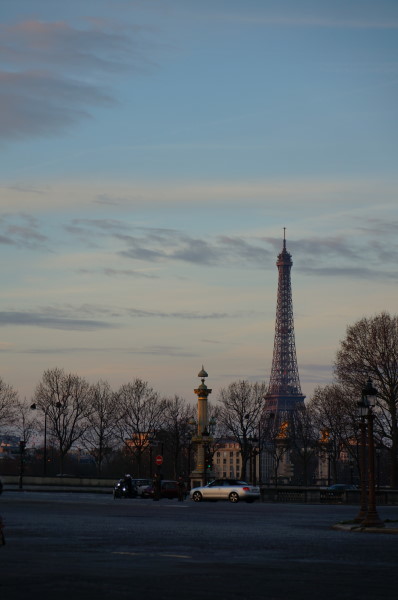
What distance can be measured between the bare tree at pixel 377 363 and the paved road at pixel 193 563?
4860 centimetres

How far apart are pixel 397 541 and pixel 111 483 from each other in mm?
72095

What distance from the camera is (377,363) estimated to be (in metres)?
77.2

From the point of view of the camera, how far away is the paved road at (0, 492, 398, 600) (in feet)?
42.4

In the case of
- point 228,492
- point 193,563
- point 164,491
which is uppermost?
point 164,491

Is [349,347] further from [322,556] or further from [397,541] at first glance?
[322,556]

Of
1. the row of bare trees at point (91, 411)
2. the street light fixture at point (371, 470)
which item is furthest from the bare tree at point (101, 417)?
the street light fixture at point (371, 470)

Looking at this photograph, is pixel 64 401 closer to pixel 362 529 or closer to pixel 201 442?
pixel 201 442

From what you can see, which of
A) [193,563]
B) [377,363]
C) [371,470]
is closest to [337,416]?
[377,363]

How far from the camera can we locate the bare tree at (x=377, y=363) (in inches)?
3009

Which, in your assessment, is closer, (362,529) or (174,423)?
(362,529)

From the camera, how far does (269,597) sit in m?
12.3

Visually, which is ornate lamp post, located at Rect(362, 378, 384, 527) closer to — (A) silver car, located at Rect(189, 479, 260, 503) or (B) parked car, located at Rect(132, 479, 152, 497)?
(A) silver car, located at Rect(189, 479, 260, 503)

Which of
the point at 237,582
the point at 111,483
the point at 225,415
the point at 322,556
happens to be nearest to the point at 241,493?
the point at 111,483

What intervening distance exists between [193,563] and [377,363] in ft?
202
